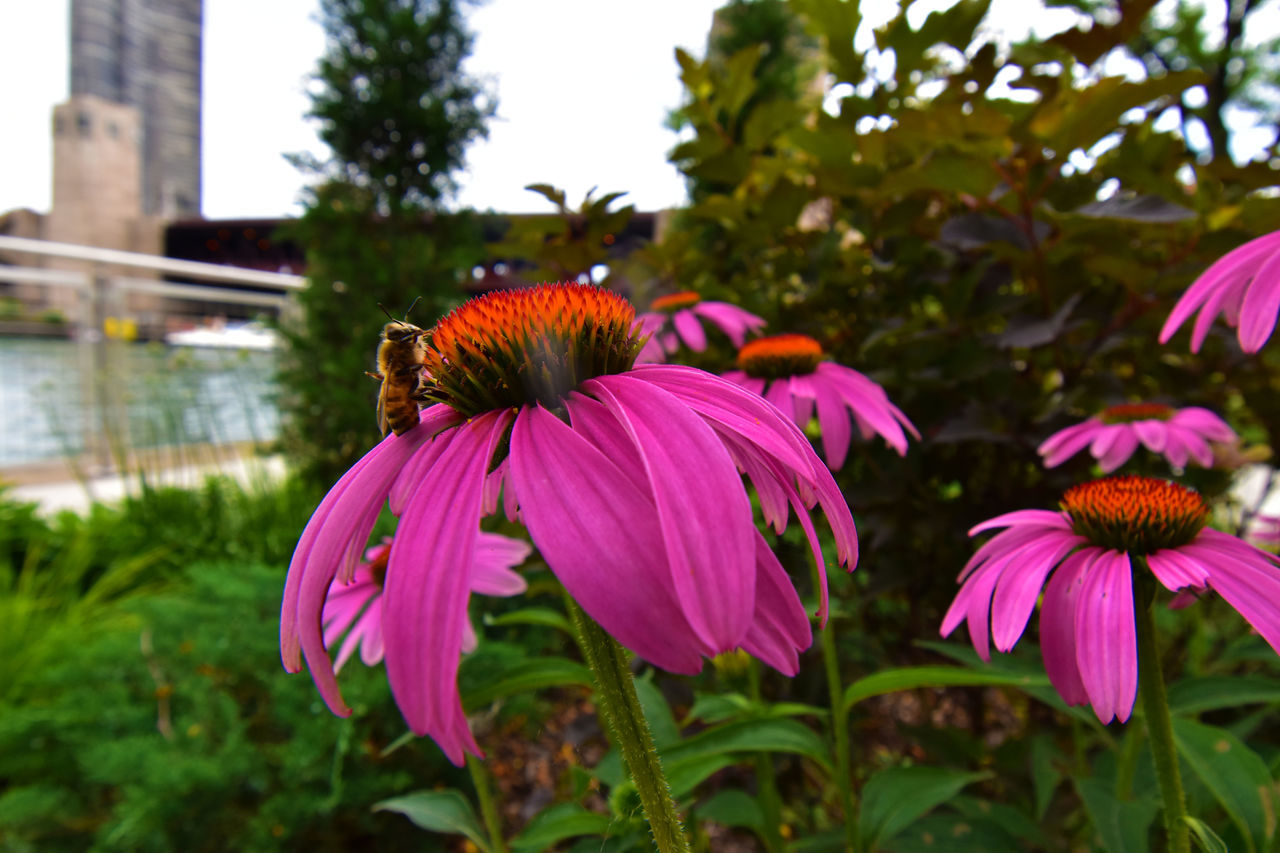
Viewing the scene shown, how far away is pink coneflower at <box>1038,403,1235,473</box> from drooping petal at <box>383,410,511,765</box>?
0.78m

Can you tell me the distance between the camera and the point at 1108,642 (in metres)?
0.43

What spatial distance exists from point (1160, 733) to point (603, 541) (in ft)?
1.55

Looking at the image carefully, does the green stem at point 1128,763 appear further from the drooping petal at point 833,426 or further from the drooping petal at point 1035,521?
the drooping petal at point 833,426

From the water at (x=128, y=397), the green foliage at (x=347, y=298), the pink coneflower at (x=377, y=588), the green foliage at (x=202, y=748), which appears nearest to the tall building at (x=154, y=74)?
the water at (x=128, y=397)

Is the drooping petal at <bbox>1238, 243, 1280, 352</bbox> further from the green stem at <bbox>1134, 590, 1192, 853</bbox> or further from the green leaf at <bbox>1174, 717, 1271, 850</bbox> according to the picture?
the green leaf at <bbox>1174, 717, 1271, 850</bbox>

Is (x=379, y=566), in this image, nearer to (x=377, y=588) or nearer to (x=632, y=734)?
(x=377, y=588)

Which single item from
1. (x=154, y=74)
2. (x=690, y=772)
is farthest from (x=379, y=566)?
(x=154, y=74)

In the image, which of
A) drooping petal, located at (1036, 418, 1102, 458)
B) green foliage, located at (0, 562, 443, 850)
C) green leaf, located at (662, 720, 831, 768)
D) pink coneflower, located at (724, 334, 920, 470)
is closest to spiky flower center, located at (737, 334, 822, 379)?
pink coneflower, located at (724, 334, 920, 470)

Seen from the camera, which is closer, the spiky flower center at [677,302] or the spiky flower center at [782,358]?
the spiky flower center at [782,358]

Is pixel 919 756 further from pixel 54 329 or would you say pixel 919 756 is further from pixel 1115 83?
pixel 54 329

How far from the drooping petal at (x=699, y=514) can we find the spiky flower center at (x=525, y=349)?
7 cm

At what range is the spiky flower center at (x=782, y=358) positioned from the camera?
2.76 ft

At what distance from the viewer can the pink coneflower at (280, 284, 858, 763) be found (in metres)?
0.29

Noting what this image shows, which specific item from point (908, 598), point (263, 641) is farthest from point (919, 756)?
point (263, 641)
